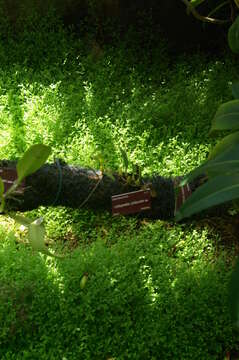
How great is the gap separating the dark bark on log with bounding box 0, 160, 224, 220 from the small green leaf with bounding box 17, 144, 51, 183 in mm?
696

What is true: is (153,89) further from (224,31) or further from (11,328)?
(11,328)

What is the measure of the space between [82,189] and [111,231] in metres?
0.33

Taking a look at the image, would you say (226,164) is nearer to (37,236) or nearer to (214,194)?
(214,194)

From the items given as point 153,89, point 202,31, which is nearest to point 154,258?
point 153,89

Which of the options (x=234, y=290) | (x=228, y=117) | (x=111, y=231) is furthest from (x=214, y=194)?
(x=111, y=231)

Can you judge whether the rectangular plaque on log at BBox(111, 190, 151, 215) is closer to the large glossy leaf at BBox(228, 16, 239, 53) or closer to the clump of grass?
the clump of grass

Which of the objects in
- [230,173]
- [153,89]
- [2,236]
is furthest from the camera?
[153,89]

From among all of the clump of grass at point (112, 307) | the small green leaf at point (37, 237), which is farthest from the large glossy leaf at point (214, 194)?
the clump of grass at point (112, 307)

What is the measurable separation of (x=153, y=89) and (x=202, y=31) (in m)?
0.83

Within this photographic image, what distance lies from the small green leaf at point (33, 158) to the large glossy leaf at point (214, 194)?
2.77 feet

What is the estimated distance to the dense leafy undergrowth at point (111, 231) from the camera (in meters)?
2.56

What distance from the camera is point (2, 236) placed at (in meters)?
3.06

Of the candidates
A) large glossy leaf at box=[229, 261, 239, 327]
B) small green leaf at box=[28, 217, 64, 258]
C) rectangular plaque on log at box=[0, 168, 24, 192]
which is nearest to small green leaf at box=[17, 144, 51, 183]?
small green leaf at box=[28, 217, 64, 258]

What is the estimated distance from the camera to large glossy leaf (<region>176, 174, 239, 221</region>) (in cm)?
142
